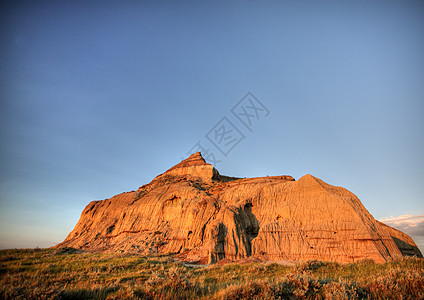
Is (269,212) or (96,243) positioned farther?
(96,243)

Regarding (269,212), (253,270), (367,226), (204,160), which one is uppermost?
(204,160)

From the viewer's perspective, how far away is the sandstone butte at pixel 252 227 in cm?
2234

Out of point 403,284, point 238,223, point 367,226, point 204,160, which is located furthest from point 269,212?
point 204,160

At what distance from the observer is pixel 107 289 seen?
8250 millimetres

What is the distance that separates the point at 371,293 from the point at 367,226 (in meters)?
17.6

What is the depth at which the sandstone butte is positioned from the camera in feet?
73.3

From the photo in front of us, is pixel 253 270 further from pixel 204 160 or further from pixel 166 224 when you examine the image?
pixel 204 160

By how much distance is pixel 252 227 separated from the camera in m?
29.2

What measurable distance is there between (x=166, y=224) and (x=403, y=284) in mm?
30957

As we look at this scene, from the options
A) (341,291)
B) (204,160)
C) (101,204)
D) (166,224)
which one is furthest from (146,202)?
(341,291)

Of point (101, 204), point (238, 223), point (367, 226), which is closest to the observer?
point (367, 226)

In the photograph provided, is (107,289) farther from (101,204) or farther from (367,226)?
(101,204)

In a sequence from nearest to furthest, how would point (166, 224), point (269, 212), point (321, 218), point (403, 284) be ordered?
point (403, 284), point (321, 218), point (269, 212), point (166, 224)

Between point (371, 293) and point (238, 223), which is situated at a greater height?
point (238, 223)
